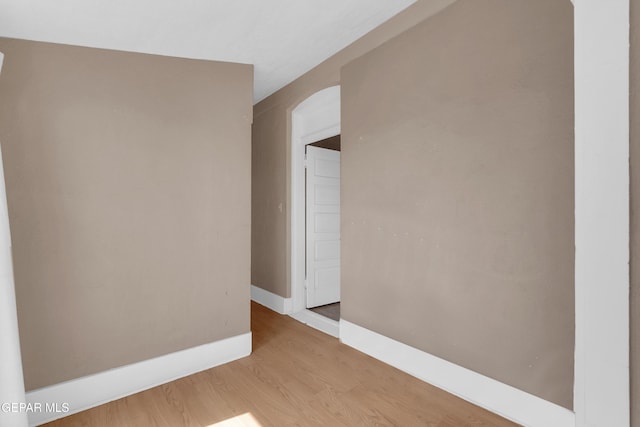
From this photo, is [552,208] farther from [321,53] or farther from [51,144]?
[51,144]

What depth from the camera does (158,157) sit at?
7.92ft

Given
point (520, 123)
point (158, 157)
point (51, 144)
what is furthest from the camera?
point (158, 157)

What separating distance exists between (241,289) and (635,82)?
8.65ft

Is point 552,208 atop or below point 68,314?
atop

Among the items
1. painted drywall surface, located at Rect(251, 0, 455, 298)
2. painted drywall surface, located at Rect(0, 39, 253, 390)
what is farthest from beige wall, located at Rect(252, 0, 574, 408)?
painted drywall surface, located at Rect(0, 39, 253, 390)

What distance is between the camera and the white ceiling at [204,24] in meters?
1.90

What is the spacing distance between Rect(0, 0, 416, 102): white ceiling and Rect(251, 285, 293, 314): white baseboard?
8.61 feet

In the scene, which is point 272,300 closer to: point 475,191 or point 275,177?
point 275,177

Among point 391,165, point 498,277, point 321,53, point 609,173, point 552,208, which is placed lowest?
point 498,277

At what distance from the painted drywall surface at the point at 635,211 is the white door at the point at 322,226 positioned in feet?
10.4

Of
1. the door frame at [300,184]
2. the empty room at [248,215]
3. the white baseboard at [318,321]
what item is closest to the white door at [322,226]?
the door frame at [300,184]

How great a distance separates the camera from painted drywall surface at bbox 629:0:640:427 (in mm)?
971

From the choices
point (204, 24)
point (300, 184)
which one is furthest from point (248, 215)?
point (204, 24)

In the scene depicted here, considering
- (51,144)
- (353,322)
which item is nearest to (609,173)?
(353,322)
